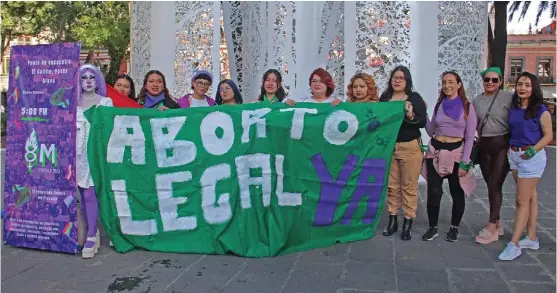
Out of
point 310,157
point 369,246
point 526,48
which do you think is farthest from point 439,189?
point 526,48

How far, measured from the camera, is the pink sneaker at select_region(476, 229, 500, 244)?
4898mm

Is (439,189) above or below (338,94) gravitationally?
below

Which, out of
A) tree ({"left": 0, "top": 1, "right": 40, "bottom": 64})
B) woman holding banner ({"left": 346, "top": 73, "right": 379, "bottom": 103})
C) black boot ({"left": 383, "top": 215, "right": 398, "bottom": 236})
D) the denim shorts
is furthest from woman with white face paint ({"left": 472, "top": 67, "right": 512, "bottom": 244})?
tree ({"left": 0, "top": 1, "right": 40, "bottom": 64})

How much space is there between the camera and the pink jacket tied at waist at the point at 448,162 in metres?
4.72

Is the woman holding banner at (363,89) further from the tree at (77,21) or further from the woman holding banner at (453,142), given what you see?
the tree at (77,21)

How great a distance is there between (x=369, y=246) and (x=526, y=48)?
146ft

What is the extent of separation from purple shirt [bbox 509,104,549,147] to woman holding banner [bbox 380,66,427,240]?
2.54 ft

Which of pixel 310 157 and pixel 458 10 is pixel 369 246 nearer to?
pixel 310 157

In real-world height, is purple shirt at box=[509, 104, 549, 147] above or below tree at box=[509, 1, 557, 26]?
below

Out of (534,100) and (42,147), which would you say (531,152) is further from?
(42,147)

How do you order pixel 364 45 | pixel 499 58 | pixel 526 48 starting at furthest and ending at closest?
1. pixel 526 48
2. pixel 499 58
3. pixel 364 45

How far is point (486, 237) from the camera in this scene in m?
4.93

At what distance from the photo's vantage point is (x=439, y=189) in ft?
16.2

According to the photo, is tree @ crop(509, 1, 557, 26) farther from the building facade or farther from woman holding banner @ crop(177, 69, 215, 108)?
the building facade
